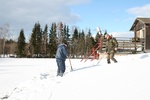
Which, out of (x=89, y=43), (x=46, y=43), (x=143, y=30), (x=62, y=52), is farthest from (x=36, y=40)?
(x=62, y=52)

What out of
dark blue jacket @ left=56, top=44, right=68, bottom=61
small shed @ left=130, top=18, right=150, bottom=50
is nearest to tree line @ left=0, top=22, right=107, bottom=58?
small shed @ left=130, top=18, right=150, bottom=50

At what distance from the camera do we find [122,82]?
727cm

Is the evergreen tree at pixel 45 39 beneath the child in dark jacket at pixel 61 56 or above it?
above

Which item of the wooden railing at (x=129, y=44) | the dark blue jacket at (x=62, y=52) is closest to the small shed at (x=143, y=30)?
the wooden railing at (x=129, y=44)

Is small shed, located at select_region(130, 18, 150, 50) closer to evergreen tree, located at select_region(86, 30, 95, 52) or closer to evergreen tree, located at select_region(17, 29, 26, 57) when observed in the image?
evergreen tree, located at select_region(86, 30, 95, 52)

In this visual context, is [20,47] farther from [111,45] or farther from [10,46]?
[111,45]

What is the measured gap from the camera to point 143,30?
32.6 meters

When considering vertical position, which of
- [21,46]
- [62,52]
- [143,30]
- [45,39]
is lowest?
[62,52]

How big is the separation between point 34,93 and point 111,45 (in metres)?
6.63

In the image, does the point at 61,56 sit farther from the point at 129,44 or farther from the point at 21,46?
the point at 21,46

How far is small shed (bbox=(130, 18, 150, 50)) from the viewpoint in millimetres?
29555

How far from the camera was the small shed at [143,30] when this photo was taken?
29.6 m

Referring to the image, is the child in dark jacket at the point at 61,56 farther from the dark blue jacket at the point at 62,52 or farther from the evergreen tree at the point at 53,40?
the evergreen tree at the point at 53,40

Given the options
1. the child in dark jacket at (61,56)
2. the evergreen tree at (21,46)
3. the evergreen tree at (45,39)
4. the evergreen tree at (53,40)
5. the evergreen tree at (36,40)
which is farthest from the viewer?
Result: the evergreen tree at (45,39)
